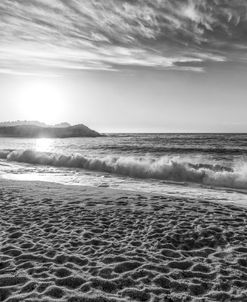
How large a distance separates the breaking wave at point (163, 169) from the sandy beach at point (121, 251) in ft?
20.5

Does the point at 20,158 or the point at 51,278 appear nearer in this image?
the point at 51,278

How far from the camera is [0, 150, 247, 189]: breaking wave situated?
15.2 meters

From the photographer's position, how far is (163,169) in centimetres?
1778

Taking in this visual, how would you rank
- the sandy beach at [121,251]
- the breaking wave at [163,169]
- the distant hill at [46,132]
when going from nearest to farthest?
the sandy beach at [121,251]
the breaking wave at [163,169]
the distant hill at [46,132]

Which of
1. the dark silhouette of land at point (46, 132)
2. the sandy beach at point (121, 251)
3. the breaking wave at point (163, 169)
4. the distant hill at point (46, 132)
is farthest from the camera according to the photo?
the distant hill at point (46, 132)

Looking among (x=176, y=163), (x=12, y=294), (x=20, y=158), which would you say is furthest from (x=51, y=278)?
(x=20, y=158)

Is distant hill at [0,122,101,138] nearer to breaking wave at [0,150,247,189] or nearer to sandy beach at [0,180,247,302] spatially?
breaking wave at [0,150,247,189]

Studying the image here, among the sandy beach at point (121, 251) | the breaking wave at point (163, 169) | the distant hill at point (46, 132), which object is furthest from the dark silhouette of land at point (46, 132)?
the sandy beach at point (121, 251)

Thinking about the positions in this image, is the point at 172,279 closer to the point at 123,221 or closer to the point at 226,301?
the point at 226,301

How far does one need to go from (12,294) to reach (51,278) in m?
0.66

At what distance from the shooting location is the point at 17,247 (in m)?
5.87

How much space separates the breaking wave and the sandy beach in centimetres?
624

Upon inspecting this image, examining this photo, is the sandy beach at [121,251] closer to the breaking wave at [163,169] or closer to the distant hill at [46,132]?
the breaking wave at [163,169]

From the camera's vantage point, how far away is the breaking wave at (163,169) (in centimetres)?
1517
